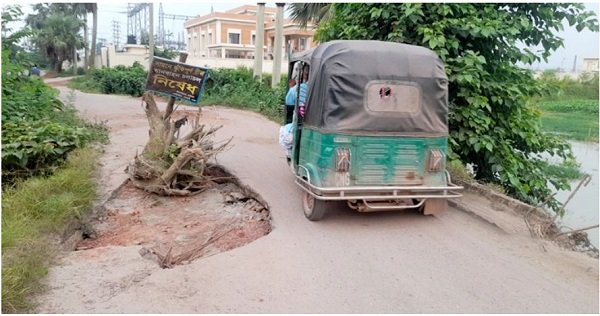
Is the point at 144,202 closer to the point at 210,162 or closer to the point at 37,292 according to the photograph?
the point at 210,162

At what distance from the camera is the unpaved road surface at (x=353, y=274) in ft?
12.0

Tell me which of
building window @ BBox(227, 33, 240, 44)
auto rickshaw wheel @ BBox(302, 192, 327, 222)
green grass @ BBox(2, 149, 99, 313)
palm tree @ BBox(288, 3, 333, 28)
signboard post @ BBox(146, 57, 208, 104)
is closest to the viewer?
green grass @ BBox(2, 149, 99, 313)

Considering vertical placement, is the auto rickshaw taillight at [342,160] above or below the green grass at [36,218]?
above

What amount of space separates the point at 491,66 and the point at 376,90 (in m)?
3.25

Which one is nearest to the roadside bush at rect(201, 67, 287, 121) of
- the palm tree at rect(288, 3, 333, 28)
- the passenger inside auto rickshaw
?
the palm tree at rect(288, 3, 333, 28)

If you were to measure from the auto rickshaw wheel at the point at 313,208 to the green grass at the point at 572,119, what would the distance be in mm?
13161

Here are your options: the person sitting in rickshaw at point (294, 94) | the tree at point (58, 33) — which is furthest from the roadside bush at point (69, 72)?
the person sitting in rickshaw at point (294, 94)

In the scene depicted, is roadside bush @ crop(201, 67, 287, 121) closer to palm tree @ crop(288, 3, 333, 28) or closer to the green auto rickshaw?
palm tree @ crop(288, 3, 333, 28)

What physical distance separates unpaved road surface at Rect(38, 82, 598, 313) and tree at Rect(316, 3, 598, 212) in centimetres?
196

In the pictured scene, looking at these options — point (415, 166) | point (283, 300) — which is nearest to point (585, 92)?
point (415, 166)

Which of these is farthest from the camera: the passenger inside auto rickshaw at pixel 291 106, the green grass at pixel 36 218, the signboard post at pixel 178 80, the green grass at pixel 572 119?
the green grass at pixel 572 119

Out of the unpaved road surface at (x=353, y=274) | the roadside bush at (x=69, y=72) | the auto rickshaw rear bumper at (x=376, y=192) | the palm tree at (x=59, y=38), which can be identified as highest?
the palm tree at (x=59, y=38)

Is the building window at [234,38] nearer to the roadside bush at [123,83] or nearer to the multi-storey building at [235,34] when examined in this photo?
the multi-storey building at [235,34]

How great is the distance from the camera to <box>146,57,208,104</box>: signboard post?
6621mm
